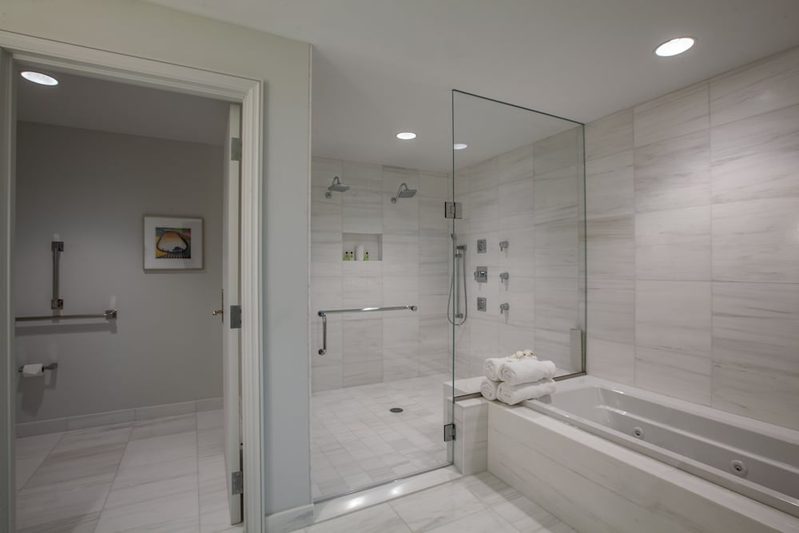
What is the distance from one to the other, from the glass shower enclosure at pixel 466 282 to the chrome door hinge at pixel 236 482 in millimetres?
448

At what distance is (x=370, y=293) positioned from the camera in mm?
4070

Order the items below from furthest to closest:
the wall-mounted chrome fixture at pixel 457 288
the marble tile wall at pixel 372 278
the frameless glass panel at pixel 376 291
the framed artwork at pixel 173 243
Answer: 1. the marble tile wall at pixel 372 278
2. the frameless glass panel at pixel 376 291
3. the framed artwork at pixel 173 243
4. the wall-mounted chrome fixture at pixel 457 288

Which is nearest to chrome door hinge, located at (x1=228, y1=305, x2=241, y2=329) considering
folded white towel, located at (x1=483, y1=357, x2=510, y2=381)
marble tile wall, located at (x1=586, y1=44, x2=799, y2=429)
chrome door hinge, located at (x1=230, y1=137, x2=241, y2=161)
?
chrome door hinge, located at (x1=230, y1=137, x2=241, y2=161)

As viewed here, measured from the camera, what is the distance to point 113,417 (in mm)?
3135

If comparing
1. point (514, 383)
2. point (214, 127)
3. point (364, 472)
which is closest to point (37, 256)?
point (214, 127)

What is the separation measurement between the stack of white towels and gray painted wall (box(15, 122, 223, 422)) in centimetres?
249

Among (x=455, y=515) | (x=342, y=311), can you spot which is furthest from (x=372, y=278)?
(x=455, y=515)

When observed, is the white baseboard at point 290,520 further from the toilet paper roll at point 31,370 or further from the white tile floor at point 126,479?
the toilet paper roll at point 31,370

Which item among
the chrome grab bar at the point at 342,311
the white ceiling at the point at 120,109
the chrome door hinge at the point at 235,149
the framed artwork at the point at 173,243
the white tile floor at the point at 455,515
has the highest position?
the white ceiling at the point at 120,109

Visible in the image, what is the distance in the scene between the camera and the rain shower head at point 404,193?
4.03 metres

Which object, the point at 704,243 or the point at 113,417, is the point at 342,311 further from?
the point at 704,243

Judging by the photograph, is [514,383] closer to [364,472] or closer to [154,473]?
[364,472]

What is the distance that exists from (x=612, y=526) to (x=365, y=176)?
11.3 ft

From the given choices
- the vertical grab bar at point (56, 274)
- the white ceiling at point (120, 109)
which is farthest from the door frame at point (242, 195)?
the vertical grab bar at point (56, 274)
